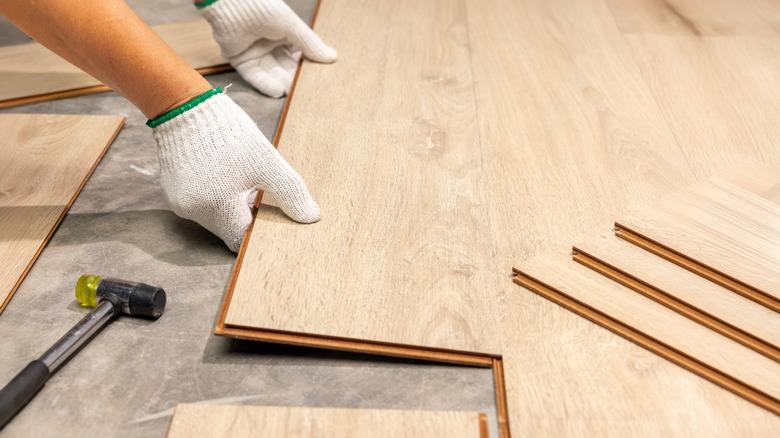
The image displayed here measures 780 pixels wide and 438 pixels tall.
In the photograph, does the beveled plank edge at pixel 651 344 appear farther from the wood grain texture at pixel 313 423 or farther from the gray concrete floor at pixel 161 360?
the wood grain texture at pixel 313 423

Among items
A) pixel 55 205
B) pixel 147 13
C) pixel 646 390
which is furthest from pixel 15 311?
pixel 147 13

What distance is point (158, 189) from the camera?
1873 mm

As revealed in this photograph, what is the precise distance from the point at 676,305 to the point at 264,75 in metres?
1.55

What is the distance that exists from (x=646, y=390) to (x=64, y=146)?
1.69m

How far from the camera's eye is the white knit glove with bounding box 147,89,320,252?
4.81 feet

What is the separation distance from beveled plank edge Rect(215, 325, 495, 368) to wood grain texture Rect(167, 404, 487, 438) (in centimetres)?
13

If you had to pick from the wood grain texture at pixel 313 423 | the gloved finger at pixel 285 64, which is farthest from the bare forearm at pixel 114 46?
the gloved finger at pixel 285 64

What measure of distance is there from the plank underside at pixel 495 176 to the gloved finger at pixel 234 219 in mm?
34

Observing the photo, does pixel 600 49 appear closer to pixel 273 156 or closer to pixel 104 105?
pixel 273 156

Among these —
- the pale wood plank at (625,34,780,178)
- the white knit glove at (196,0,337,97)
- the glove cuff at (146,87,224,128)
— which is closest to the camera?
the glove cuff at (146,87,224,128)

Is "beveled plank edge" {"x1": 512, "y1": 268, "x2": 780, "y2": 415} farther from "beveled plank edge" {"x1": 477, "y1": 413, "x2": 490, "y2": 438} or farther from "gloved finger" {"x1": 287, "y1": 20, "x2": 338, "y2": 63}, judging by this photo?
"gloved finger" {"x1": 287, "y1": 20, "x2": 338, "y2": 63}

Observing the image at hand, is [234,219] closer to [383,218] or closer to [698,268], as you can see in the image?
[383,218]

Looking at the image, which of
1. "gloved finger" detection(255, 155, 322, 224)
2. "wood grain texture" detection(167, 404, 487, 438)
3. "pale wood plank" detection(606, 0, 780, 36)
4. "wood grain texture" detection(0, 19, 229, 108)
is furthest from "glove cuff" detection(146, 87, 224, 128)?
"pale wood plank" detection(606, 0, 780, 36)

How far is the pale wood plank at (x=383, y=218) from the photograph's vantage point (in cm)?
133
